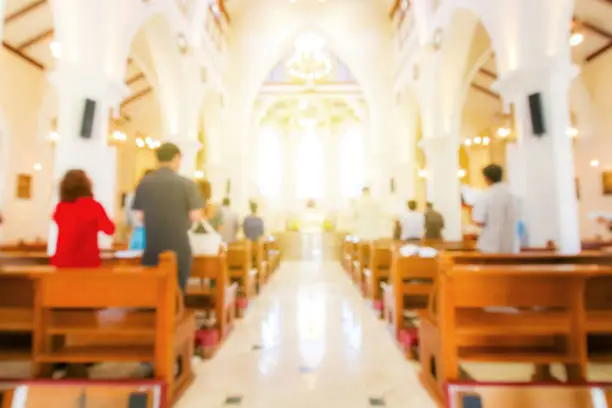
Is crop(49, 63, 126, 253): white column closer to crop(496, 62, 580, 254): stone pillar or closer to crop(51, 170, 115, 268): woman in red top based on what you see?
crop(51, 170, 115, 268): woman in red top

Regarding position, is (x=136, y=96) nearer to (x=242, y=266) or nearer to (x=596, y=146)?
(x=242, y=266)

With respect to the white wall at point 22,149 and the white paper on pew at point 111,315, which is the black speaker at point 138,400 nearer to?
the white paper on pew at point 111,315

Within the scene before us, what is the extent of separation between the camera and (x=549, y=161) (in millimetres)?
5809

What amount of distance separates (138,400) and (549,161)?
585 centimetres

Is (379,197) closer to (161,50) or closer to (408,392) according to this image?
(161,50)

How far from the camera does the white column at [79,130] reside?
20.1ft

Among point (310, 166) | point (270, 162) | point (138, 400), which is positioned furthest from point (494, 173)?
point (270, 162)

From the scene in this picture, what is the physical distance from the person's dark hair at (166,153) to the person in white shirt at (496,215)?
9.13 feet

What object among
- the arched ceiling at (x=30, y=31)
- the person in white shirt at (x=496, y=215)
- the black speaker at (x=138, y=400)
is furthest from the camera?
the arched ceiling at (x=30, y=31)

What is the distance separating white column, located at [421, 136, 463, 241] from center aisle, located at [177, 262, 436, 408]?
4.87 meters

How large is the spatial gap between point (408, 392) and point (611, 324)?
145 centimetres

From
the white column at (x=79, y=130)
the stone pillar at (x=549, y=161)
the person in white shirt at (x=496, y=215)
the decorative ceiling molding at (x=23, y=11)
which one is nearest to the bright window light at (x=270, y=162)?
the decorative ceiling molding at (x=23, y=11)

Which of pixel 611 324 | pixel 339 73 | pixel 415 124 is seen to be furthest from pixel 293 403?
pixel 339 73

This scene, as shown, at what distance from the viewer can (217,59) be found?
1395 cm
